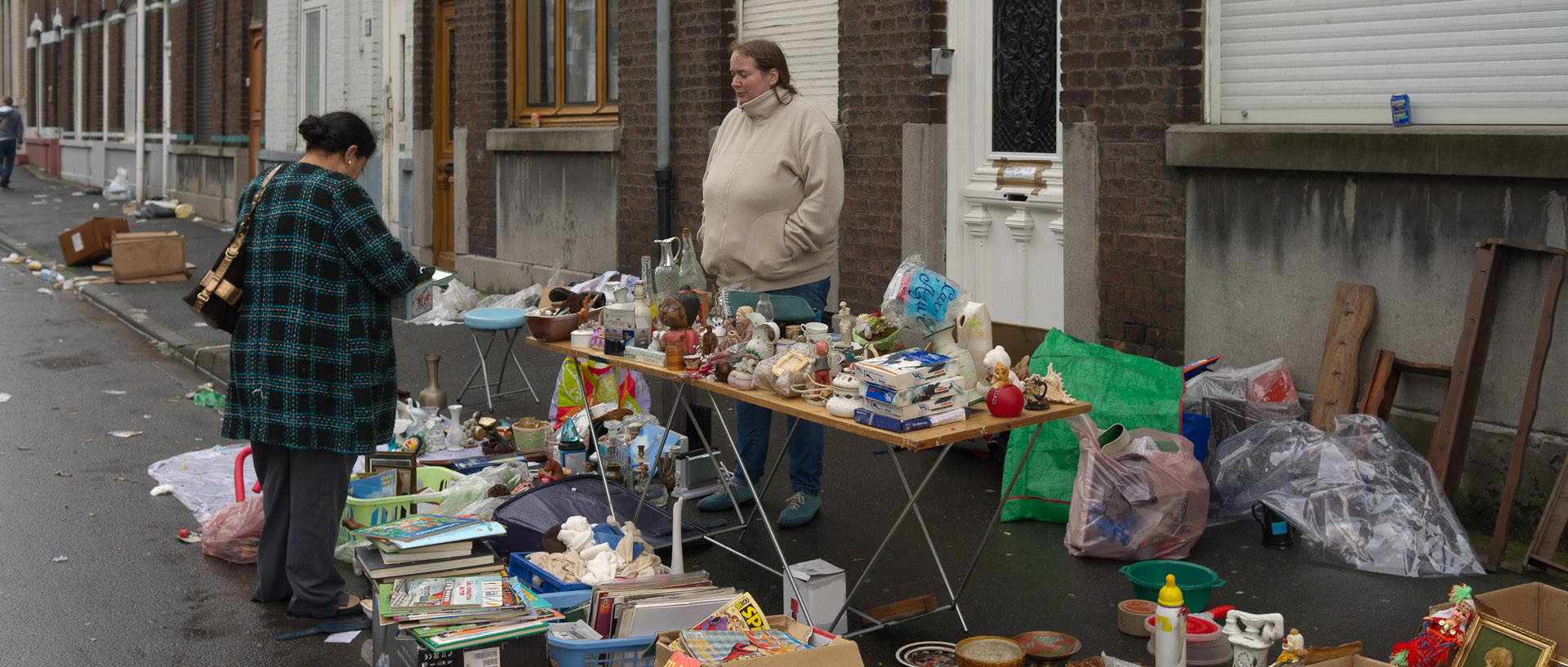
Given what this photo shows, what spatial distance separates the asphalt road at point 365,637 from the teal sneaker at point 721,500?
10.3 inches

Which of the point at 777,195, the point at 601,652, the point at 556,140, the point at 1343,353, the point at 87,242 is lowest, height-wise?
the point at 601,652

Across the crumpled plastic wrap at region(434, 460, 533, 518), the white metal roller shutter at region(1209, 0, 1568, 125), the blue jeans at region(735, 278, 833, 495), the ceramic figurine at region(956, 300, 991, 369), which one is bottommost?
the crumpled plastic wrap at region(434, 460, 533, 518)

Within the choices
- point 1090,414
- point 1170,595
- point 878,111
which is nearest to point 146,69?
point 878,111

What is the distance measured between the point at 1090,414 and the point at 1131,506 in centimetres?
70

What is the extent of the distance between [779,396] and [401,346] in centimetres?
712

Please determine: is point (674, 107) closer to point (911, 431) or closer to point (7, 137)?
point (911, 431)

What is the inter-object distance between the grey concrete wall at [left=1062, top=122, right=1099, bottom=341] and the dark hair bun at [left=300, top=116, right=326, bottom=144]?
407 centimetres

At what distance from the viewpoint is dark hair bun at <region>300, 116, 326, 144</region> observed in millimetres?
4848

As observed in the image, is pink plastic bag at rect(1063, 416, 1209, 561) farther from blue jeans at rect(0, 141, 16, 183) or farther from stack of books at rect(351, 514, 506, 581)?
blue jeans at rect(0, 141, 16, 183)

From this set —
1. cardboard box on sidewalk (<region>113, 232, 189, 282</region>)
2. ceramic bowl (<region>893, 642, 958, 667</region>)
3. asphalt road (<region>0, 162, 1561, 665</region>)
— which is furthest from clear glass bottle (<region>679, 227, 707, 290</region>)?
cardboard box on sidewalk (<region>113, 232, 189, 282</region>)

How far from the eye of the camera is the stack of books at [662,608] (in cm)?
406

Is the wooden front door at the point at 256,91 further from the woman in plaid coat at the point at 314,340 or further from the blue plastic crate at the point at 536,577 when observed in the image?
the blue plastic crate at the point at 536,577

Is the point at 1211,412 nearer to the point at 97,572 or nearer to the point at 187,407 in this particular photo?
the point at 97,572

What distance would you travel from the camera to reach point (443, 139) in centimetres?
1491
